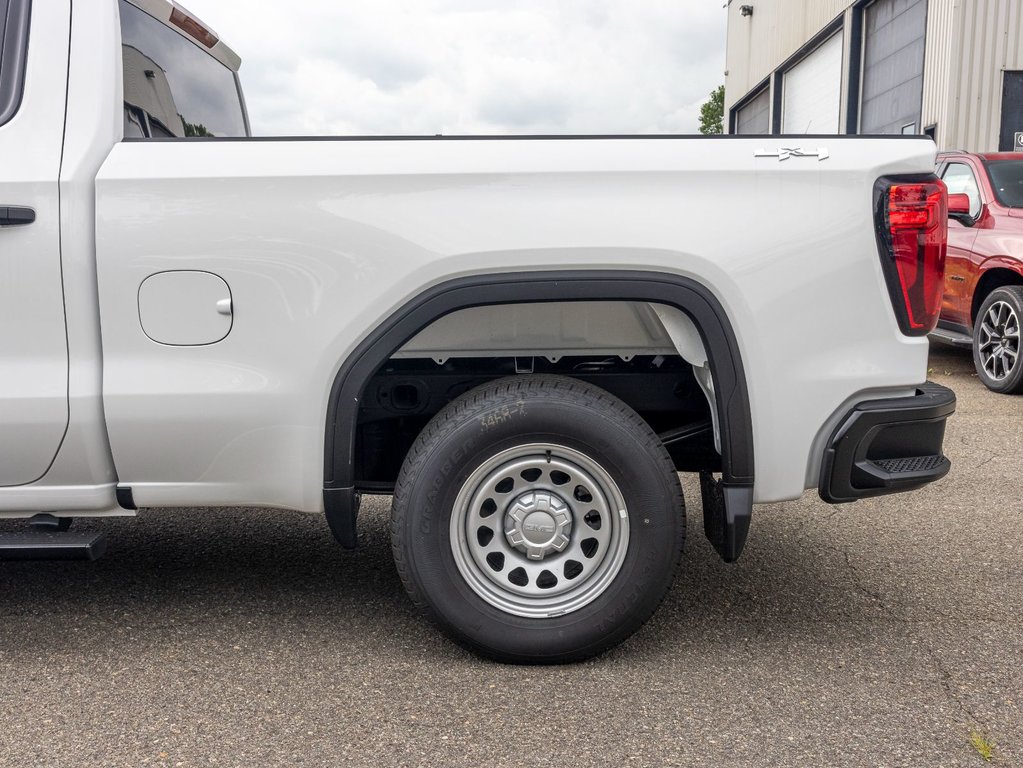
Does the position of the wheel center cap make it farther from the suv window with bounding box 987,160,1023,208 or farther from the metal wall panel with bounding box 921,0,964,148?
the metal wall panel with bounding box 921,0,964,148

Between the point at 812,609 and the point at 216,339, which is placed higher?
the point at 216,339

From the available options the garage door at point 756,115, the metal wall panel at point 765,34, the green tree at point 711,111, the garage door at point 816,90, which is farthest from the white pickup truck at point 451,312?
the green tree at point 711,111

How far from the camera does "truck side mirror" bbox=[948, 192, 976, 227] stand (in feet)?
23.0

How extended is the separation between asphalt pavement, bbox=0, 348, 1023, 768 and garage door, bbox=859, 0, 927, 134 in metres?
13.8

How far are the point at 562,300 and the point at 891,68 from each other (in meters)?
16.9

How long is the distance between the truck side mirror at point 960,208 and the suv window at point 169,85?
5258 mm

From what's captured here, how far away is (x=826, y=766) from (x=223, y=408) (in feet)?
5.86

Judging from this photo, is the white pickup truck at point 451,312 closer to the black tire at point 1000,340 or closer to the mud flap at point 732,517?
the mud flap at point 732,517

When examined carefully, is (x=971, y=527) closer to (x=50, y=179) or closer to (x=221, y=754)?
(x=221, y=754)

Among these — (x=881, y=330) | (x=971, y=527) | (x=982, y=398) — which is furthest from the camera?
(x=982, y=398)

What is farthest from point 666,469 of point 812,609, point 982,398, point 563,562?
point 982,398

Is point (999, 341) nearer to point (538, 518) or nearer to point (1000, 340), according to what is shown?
point (1000, 340)

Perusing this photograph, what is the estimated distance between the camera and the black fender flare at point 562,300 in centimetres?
269

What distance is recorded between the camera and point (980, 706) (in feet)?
8.46
